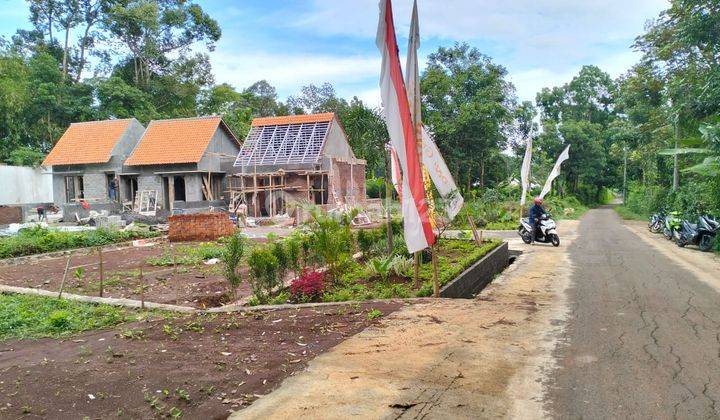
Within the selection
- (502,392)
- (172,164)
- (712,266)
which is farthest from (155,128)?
(502,392)

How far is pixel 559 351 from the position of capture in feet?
17.5

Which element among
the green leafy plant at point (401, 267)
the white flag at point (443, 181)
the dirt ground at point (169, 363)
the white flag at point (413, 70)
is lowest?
the dirt ground at point (169, 363)

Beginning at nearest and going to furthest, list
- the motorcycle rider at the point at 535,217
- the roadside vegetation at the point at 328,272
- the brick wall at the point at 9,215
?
1. the roadside vegetation at the point at 328,272
2. the motorcycle rider at the point at 535,217
3. the brick wall at the point at 9,215

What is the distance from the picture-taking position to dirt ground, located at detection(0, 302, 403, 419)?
13.0 ft

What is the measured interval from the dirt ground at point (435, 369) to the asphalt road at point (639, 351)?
0.27 metres

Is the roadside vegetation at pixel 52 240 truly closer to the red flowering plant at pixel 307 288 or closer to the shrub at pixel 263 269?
the shrub at pixel 263 269

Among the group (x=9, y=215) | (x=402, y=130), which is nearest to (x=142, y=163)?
(x=9, y=215)

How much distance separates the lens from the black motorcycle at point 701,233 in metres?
14.4

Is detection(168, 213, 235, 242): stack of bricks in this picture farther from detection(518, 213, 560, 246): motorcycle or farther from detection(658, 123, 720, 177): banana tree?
detection(658, 123, 720, 177): banana tree

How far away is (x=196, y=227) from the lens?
18578mm

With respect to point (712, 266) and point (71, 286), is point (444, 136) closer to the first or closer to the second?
point (712, 266)

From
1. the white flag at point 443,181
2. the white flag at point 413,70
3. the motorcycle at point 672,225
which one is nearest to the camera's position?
the white flag at point 413,70

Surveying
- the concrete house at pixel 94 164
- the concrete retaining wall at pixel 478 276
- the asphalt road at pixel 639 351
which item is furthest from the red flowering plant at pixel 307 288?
the concrete house at pixel 94 164

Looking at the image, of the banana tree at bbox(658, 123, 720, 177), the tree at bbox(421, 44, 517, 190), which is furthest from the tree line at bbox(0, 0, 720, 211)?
the banana tree at bbox(658, 123, 720, 177)
